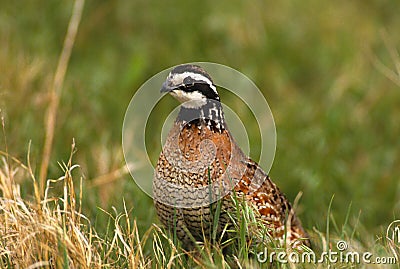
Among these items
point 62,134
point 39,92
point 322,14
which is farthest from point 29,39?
point 322,14

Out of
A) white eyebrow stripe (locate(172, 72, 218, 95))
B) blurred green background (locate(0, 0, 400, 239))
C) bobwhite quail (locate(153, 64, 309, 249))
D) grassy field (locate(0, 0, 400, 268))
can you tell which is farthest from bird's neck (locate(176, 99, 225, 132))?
blurred green background (locate(0, 0, 400, 239))

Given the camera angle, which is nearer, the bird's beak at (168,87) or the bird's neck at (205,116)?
the bird's beak at (168,87)

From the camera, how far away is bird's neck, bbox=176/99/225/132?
176 inches

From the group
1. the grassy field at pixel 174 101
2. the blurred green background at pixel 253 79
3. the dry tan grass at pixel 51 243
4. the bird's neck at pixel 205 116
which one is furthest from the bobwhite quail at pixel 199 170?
the blurred green background at pixel 253 79

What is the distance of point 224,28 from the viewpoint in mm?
8625

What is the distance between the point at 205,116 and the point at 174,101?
3.62 metres

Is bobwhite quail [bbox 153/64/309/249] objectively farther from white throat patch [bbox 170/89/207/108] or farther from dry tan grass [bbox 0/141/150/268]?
dry tan grass [bbox 0/141/150/268]

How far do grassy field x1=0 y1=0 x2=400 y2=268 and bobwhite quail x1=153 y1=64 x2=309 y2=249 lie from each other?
198 mm

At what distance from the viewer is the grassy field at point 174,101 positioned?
16.0 ft

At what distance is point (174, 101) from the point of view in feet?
26.5

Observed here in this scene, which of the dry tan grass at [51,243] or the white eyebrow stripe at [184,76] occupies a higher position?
the white eyebrow stripe at [184,76]

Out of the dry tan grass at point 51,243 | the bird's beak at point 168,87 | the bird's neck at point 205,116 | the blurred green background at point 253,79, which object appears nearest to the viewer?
the dry tan grass at point 51,243

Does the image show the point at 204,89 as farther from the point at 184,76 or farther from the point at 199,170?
the point at 199,170

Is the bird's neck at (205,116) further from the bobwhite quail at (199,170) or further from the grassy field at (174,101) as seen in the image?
the grassy field at (174,101)
